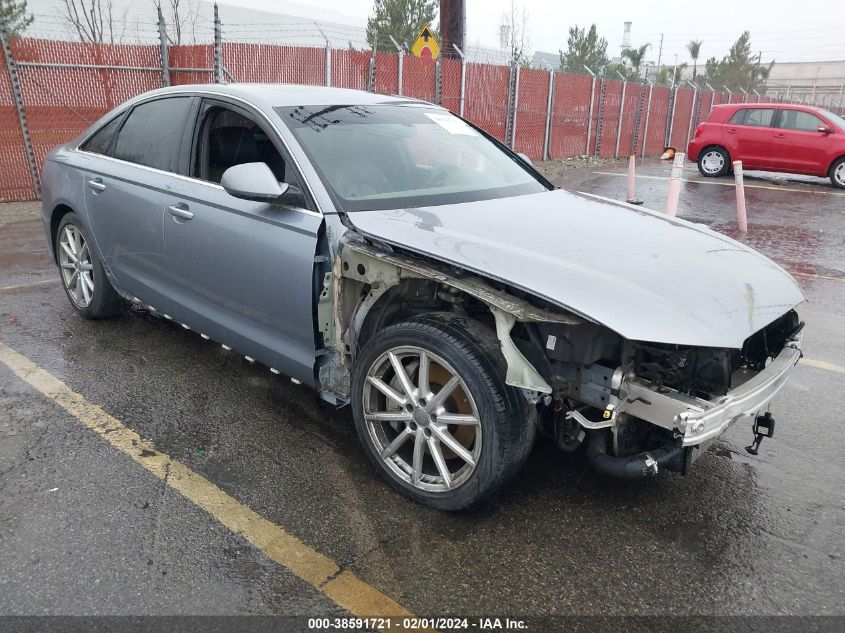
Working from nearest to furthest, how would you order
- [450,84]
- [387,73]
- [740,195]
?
[740,195] → [387,73] → [450,84]

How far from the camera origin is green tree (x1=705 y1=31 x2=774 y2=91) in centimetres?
5444

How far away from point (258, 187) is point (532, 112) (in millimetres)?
14765

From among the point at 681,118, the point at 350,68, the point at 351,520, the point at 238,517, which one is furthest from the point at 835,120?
the point at 238,517

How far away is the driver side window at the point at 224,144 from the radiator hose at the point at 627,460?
233cm

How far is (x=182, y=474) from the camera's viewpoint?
10.2 feet

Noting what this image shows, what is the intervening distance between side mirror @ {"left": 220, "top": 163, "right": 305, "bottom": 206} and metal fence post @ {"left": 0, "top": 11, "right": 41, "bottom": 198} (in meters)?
8.42

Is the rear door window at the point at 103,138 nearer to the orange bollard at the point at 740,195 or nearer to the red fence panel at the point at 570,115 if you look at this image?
the orange bollard at the point at 740,195

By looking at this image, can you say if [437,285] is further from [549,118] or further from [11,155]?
[549,118]

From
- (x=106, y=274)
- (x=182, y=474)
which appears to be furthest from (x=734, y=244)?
(x=106, y=274)

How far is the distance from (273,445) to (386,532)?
932 millimetres

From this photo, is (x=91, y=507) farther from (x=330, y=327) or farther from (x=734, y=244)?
(x=734, y=244)

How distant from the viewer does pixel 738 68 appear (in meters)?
54.7

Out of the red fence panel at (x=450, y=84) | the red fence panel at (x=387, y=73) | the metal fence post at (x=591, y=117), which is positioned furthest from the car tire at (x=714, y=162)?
the red fence panel at (x=387, y=73)

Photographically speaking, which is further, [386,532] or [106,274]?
[106,274]
